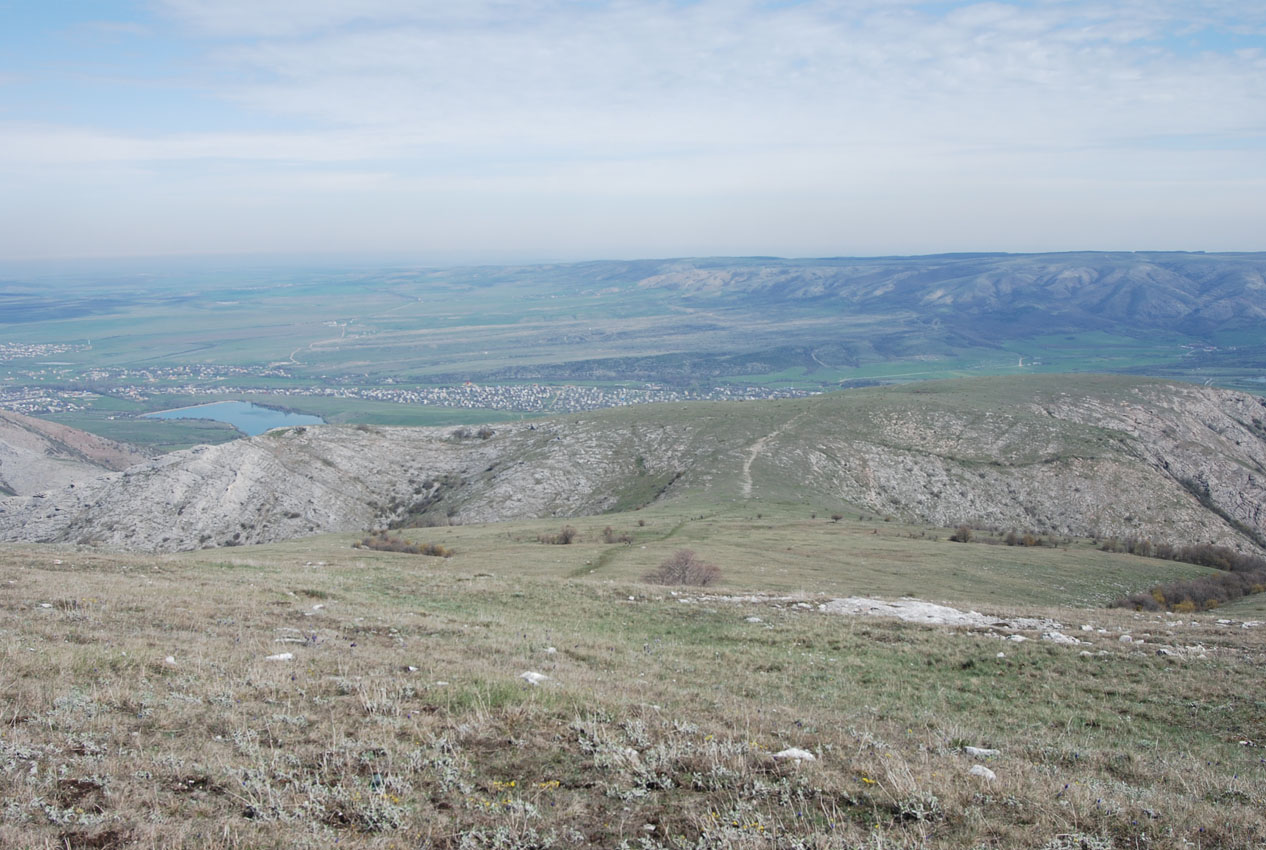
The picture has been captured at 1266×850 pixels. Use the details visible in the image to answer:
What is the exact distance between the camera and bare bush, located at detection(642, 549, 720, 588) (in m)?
34.9

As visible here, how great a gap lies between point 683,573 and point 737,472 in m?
44.1

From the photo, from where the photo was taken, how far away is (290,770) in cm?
744

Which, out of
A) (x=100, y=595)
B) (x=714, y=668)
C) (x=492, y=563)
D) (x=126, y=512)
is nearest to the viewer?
(x=714, y=668)

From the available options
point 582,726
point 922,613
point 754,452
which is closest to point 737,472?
point 754,452

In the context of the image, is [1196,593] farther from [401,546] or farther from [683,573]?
[401,546]

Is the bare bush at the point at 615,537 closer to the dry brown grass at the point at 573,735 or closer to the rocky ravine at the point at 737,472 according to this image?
the rocky ravine at the point at 737,472

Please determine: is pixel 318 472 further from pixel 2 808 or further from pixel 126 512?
pixel 2 808

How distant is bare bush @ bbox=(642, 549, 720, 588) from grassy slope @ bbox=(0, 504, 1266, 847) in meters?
12.5

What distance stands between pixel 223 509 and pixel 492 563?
4354 centimetres

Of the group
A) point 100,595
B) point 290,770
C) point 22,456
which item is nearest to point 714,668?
point 290,770

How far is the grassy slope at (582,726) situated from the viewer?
6.58m

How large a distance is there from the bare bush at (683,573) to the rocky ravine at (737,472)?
33459 millimetres

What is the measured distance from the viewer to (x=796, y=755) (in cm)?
840

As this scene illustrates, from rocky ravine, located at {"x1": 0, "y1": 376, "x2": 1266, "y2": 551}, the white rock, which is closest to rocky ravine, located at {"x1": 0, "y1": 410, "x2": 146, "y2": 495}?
rocky ravine, located at {"x1": 0, "y1": 376, "x2": 1266, "y2": 551}
